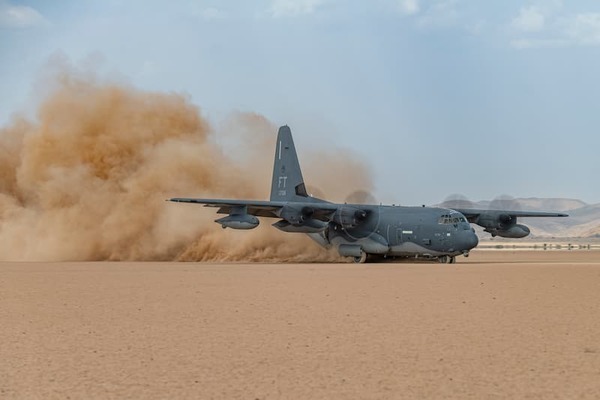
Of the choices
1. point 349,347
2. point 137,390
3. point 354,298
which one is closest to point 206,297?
point 354,298

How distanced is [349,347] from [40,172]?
148 feet

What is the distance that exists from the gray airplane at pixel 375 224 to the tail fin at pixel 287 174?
0.18 m

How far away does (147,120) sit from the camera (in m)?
55.4

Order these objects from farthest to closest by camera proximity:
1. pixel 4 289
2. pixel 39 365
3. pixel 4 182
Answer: pixel 4 182 → pixel 4 289 → pixel 39 365

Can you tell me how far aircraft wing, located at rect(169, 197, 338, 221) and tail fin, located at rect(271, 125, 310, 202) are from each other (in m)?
3.43

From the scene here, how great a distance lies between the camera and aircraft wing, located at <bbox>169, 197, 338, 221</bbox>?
41.8 meters

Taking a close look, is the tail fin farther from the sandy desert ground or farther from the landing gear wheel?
the sandy desert ground

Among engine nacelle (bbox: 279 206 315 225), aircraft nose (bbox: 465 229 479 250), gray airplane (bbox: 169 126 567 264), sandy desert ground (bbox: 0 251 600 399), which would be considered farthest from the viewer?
engine nacelle (bbox: 279 206 315 225)

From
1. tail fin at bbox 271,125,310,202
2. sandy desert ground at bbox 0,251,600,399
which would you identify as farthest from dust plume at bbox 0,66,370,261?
sandy desert ground at bbox 0,251,600,399

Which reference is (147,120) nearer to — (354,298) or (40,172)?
(40,172)

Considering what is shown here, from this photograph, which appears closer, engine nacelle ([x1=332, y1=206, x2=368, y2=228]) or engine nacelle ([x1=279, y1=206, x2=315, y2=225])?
engine nacelle ([x1=279, y1=206, x2=315, y2=225])

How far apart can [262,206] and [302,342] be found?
96.5 ft

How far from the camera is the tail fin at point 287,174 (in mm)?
49094

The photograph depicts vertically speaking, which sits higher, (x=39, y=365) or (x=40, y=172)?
(x=40, y=172)
